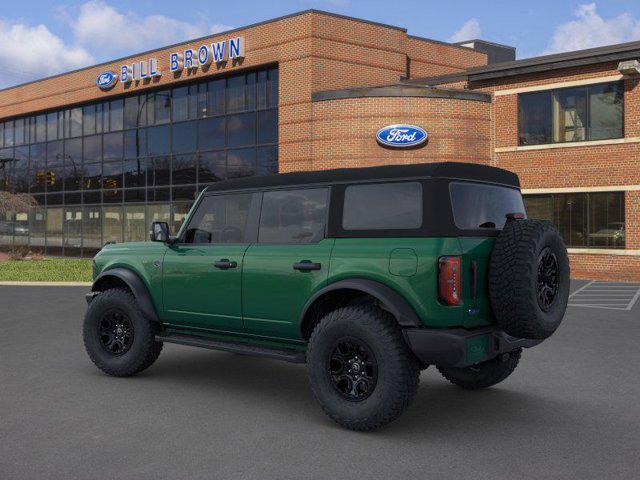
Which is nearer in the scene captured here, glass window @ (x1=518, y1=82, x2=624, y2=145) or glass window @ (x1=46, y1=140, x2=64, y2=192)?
glass window @ (x1=518, y1=82, x2=624, y2=145)

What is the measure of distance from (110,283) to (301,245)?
111 inches

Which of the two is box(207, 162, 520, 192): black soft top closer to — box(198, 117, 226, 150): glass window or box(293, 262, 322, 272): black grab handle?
box(293, 262, 322, 272): black grab handle

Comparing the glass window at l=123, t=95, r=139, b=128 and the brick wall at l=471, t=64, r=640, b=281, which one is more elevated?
the glass window at l=123, t=95, r=139, b=128

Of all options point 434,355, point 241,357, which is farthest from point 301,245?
point 241,357

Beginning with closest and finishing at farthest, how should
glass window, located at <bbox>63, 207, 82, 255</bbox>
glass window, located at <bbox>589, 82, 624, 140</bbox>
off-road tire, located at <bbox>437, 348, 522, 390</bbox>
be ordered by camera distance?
1. off-road tire, located at <bbox>437, 348, 522, 390</bbox>
2. glass window, located at <bbox>589, 82, 624, 140</bbox>
3. glass window, located at <bbox>63, 207, 82, 255</bbox>

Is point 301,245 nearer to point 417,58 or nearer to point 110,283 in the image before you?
point 110,283

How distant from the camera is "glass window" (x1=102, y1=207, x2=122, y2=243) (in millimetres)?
31109

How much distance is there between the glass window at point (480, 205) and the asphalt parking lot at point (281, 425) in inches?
64.3

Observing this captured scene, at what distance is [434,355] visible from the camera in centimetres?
493

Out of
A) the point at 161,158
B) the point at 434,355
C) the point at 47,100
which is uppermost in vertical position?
the point at 47,100

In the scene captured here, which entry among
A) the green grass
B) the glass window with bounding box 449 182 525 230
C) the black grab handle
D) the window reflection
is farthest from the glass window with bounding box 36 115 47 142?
the glass window with bounding box 449 182 525 230

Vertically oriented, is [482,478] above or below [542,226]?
below

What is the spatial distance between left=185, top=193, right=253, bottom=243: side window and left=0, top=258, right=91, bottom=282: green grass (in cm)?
1424

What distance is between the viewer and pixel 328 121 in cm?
2322
